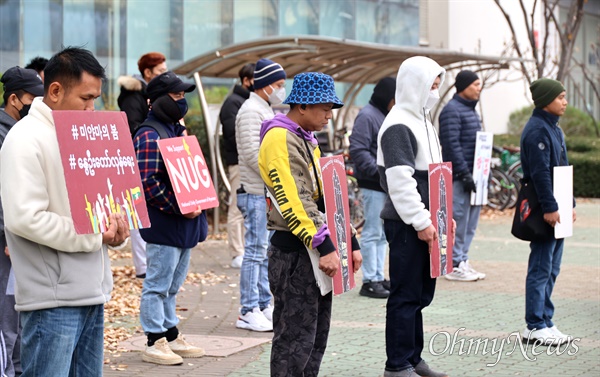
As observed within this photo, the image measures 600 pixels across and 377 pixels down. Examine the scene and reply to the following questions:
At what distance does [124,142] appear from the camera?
4180mm

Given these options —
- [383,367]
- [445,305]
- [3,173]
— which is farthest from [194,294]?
[3,173]

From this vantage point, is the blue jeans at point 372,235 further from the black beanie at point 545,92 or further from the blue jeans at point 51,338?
the blue jeans at point 51,338

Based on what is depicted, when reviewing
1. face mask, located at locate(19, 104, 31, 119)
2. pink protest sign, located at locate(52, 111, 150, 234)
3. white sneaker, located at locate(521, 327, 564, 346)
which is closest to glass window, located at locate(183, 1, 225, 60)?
white sneaker, located at locate(521, 327, 564, 346)

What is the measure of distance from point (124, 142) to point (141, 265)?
6.50 m

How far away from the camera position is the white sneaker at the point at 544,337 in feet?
24.7

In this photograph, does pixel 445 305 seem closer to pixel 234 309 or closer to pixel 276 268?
pixel 234 309

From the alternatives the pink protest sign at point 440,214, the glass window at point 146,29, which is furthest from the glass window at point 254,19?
the pink protest sign at point 440,214

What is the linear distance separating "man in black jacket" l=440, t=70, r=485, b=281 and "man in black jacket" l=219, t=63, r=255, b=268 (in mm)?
2163

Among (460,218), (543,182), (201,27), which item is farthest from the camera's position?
(201,27)

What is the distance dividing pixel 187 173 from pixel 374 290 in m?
3.60

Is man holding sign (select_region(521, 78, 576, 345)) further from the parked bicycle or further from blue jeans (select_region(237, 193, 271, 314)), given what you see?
the parked bicycle

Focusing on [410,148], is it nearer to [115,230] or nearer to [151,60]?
[115,230]

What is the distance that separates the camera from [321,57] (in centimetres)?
1619

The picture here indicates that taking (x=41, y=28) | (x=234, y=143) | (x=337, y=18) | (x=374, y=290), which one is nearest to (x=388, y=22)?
(x=337, y=18)
